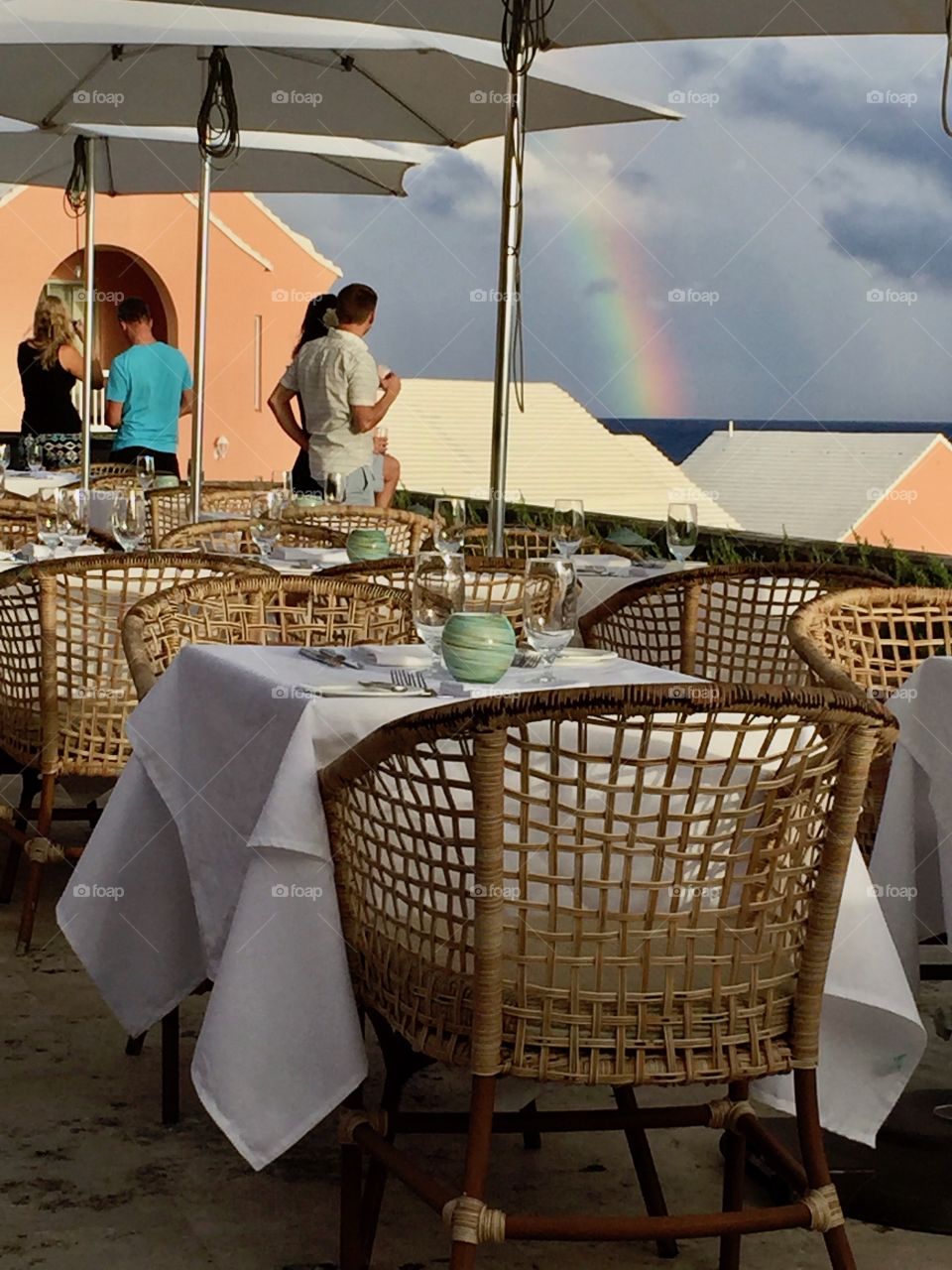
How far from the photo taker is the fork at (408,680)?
8.38ft

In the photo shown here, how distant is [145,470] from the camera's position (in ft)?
28.7

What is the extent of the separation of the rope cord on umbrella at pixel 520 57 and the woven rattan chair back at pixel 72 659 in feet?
2.79

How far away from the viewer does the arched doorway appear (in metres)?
17.4

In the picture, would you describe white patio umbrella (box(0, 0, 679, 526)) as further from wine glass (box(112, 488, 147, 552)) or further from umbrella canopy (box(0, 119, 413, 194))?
wine glass (box(112, 488, 147, 552))

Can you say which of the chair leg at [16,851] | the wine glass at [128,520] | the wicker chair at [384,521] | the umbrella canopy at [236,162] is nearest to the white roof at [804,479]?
the umbrella canopy at [236,162]

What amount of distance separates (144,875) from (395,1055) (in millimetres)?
696

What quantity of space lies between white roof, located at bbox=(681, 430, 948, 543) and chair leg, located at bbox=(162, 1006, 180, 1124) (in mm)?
28143

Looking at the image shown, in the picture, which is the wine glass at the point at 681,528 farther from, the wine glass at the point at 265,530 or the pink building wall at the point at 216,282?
the pink building wall at the point at 216,282

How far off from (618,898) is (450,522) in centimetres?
243

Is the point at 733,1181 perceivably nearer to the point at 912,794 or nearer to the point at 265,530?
the point at 912,794

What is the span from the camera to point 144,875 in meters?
2.98

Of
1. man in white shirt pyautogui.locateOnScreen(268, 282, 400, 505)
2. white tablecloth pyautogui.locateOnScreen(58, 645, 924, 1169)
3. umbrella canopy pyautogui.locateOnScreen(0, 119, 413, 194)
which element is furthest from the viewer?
umbrella canopy pyautogui.locateOnScreen(0, 119, 413, 194)

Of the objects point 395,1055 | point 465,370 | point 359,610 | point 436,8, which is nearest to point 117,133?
point 436,8

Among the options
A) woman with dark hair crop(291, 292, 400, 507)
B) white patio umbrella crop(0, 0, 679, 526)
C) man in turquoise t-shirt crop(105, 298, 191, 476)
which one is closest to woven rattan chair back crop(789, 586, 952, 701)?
white patio umbrella crop(0, 0, 679, 526)
